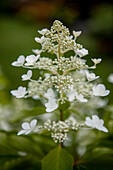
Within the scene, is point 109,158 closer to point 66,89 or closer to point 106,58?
point 66,89

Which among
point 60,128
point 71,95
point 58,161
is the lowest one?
point 58,161

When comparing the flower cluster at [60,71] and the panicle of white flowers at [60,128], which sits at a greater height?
the flower cluster at [60,71]

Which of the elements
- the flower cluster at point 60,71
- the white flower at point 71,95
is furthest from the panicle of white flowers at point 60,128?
the white flower at point 71,95

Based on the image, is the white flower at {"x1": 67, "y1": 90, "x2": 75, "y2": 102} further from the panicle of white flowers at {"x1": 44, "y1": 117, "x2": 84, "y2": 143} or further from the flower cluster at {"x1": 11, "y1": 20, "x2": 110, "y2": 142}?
the panicle of white flowers at {"x1": 44, "y1": 117, "x2": 84, "y2": 143}

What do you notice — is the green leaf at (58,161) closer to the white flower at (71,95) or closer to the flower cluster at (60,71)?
the flower cluster at (60,71)

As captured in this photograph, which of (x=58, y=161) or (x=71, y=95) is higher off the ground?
(x=71, y=95)

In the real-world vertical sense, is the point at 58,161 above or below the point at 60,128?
below

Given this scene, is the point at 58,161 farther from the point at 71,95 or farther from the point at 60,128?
the point at 71,95

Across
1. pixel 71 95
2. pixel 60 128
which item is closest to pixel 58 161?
pixel 60 128
